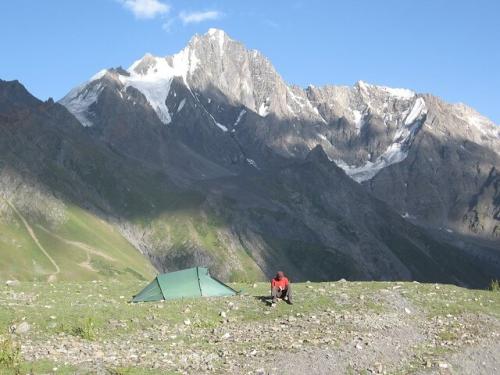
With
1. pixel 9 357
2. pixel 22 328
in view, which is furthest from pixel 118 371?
pixel 22 328

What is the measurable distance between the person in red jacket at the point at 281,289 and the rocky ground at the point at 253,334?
53 centimetres

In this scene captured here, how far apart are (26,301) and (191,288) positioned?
950cm

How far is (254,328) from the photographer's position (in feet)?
103

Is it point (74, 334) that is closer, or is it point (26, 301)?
point (74, 334)

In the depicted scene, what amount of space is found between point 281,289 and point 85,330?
11312 millimetres

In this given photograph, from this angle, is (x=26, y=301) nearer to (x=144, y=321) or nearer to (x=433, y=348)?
(x=144, y=321)

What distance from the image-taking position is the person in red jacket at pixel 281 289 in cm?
3544

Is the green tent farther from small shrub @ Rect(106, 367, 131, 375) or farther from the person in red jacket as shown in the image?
small shrub @ Rect(106, 367, 131, 375)

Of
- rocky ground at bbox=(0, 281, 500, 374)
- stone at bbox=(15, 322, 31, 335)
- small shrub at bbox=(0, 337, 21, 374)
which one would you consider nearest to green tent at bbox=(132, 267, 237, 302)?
rocky ground at bbox=(0, 281, 500, 374)

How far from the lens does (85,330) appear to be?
29266mm

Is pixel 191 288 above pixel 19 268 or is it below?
above

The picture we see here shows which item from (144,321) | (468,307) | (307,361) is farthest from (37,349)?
(468,307)

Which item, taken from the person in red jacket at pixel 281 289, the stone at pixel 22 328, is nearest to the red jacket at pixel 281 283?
the person in red jacket at pixel 281 289

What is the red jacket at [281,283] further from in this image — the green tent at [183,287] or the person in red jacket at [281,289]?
the green tent at [183,287]
